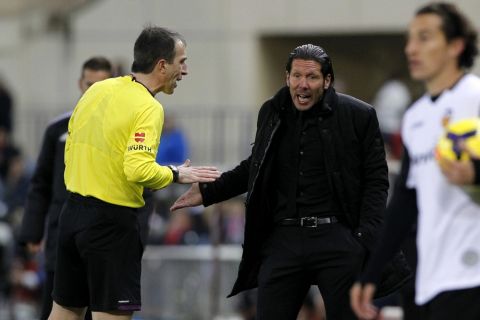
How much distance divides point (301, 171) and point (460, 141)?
2.28 m

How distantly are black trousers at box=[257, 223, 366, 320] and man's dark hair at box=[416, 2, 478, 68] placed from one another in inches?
81.3

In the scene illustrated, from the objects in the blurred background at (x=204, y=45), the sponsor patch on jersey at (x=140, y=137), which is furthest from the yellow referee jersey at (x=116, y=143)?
the blurred background at (x=204, y=45)

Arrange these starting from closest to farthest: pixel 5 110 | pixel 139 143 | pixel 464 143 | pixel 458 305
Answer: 1. pixel 464 143
2. pixel 458 305
3. pixel 139 143
4. pixel 5 110

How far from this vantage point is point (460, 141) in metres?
6.04

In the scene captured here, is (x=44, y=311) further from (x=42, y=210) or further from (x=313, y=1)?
(x=313, y=1)

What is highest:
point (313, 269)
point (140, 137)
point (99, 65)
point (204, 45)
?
point (204, 45)

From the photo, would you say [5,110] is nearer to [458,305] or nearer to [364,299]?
[364,299]

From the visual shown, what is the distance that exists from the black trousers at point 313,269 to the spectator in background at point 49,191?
80.0 inches

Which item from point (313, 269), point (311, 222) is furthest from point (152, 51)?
point (313, 269)

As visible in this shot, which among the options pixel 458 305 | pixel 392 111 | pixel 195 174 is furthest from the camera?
pixel 392 111

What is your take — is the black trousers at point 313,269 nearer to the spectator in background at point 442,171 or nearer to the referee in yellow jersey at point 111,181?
the referee in yellow jersey at point 111,181

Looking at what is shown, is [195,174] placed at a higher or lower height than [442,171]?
lower

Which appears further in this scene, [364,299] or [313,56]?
[313,56]

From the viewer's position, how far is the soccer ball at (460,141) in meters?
6.04
